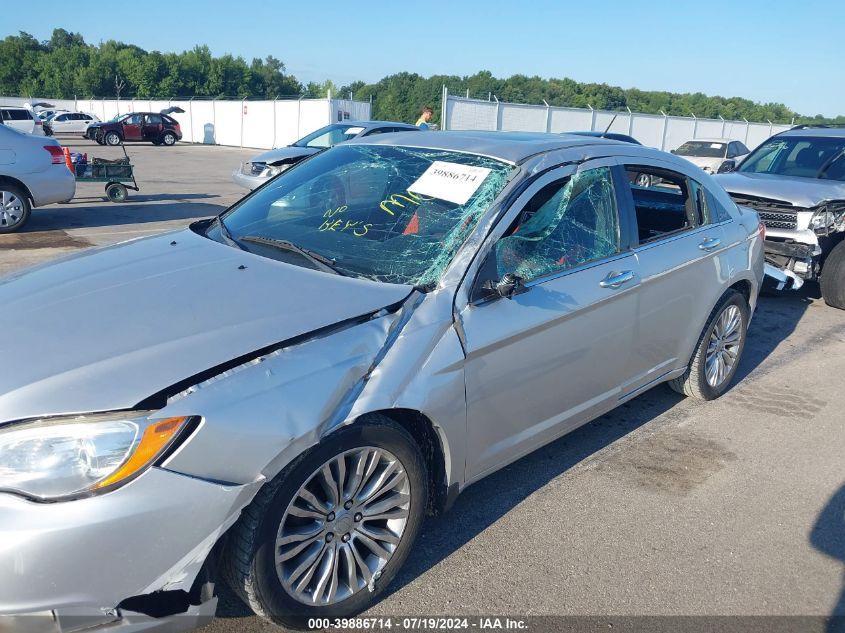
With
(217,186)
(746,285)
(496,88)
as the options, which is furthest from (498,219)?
(496,88)

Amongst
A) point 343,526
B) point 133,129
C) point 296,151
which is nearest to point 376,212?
point 343,526

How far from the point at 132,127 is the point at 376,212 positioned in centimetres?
3536

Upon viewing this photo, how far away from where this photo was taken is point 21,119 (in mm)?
30094

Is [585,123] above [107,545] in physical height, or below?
above

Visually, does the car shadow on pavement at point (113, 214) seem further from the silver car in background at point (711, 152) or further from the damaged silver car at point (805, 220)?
the silver car in background at point (711, 152)

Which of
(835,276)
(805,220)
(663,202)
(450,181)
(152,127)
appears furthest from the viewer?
(152,127)

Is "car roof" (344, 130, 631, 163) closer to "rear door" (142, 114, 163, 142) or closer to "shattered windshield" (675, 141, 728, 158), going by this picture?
"shattered windshield" (675, 141, 728, 158)

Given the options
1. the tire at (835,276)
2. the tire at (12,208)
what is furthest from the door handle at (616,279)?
the tire at (12,208)

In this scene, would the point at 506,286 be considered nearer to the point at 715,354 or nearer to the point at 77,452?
the point at 77,452

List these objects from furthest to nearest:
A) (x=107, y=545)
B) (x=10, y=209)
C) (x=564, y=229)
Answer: (x=10, y=209)
(x=564, y=229)
(x=107, y=545)

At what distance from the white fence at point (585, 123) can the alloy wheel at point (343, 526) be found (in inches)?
747

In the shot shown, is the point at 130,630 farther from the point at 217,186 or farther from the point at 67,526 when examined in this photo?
the point at 217,186

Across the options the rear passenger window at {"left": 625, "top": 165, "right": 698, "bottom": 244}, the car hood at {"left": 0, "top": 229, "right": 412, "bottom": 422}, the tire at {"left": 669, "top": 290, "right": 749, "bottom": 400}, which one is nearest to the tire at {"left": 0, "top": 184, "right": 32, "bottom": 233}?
the car hood at {"left": 0, "top": 229, "right": 412, "bottom": 422}

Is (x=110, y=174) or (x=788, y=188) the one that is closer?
(x=788, y=188)
